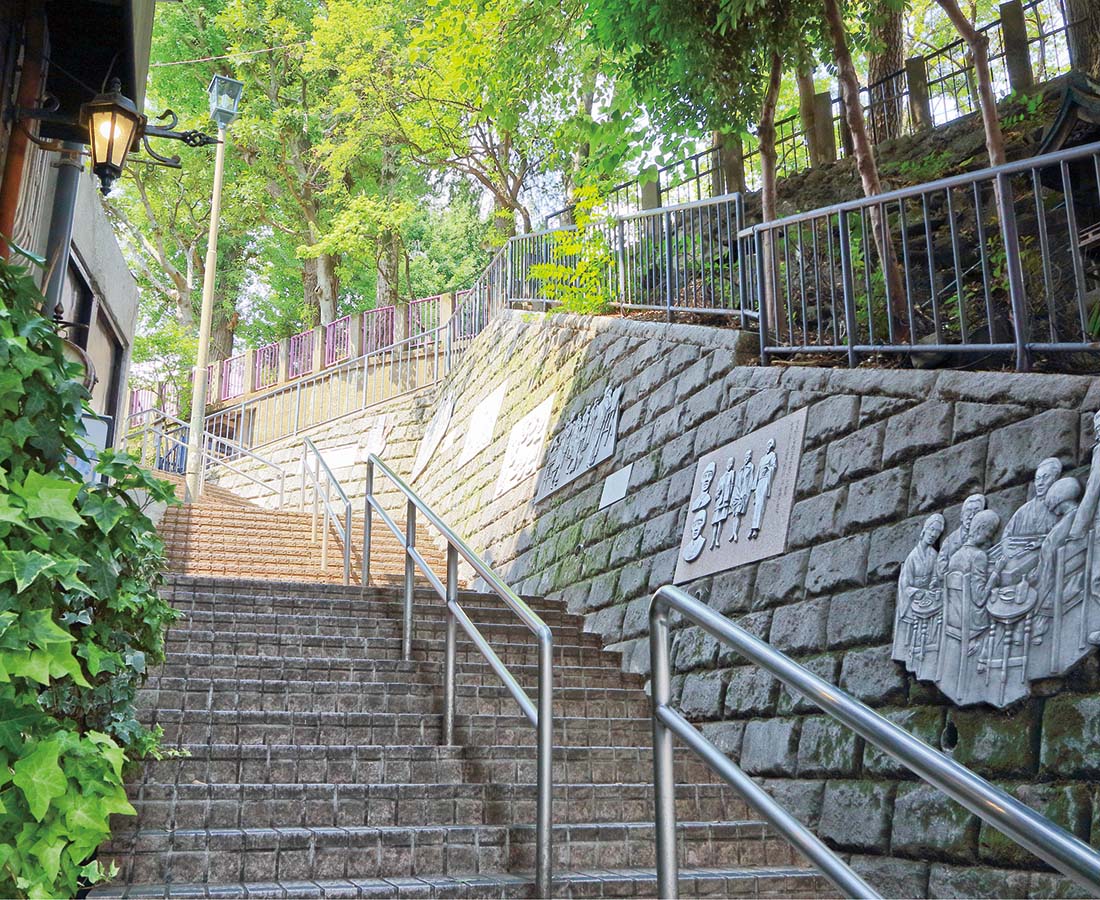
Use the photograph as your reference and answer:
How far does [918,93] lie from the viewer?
9781 mm

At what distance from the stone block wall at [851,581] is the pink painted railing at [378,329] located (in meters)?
11.3

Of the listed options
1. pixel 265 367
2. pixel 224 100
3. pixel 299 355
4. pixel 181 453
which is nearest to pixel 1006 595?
pixel 224 100

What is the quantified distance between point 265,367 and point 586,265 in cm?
1301

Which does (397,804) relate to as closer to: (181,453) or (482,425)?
(482,425)

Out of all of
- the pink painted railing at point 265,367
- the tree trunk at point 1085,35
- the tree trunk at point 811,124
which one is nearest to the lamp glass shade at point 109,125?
the tree trunk at point 1085,35

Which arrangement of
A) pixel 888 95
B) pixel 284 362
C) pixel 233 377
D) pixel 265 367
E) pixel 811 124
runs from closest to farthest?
pixel 888 95 → pixel 811 124 → pixel 284 362 → pixel 265 367 → pixel 233 377

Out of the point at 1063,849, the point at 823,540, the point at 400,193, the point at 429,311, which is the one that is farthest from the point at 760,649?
the point at 400,193

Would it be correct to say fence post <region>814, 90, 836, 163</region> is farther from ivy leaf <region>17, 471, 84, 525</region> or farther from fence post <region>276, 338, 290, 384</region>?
fence post <region>276, 338, 290, 384</region>

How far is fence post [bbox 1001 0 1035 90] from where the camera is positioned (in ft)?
28.4

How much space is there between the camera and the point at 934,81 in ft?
32.7

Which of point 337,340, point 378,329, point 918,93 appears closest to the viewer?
point 918,93

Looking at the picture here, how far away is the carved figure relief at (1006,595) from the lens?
2918 mm

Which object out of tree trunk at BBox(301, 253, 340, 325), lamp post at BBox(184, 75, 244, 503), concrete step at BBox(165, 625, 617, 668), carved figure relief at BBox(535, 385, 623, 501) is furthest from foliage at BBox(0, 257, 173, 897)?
tree trunk at BBox(301, 253, 340, 325)

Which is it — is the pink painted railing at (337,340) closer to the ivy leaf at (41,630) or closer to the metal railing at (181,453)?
the metal railing at (181,453)
